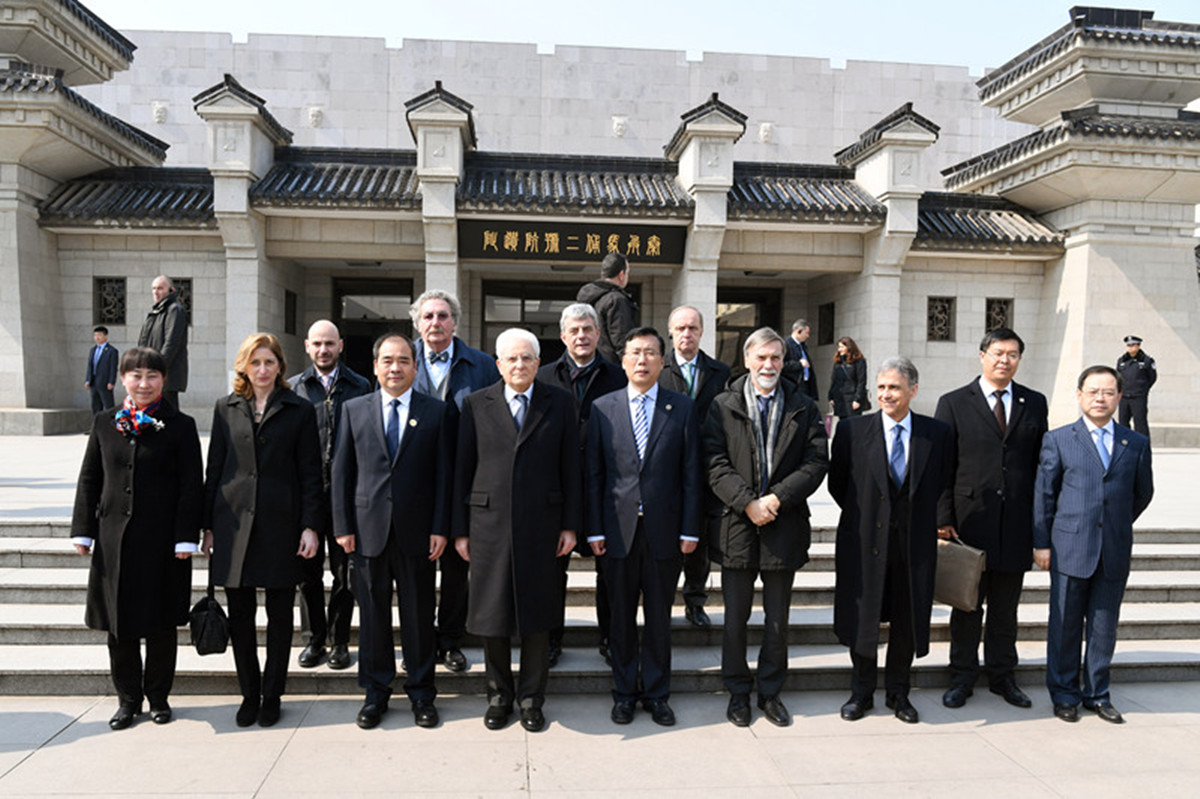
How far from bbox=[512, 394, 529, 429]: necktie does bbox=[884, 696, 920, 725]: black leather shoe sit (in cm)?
244

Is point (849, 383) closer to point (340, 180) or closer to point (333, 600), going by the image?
point (333, 600)

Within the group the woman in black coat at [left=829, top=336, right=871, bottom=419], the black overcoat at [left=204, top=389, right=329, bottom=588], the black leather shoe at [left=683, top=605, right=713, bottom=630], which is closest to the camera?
the black overcoat at [left=204, top=389, right=329, bottom=588]

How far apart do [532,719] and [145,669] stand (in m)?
1.96

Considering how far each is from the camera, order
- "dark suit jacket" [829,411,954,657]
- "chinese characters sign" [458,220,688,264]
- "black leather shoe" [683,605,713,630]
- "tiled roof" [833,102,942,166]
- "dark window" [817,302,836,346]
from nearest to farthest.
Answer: "dark suit jacket" [829,411,954,657], "black leather shoe" [683,605,713,630], "tiled roof" [833,102,942,166], "chinese characters sign" [458,220,688,264], "dark window" [817,302,836,346]

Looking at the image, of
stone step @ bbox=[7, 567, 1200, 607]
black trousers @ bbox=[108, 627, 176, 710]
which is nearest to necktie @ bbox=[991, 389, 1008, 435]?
stone step @ bbox=[7, 567, 1200, 607]

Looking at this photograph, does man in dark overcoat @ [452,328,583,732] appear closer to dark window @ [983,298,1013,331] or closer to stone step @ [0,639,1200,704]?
stone step @ [0,639,1200,704]

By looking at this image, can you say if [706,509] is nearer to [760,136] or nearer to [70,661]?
[70,661]

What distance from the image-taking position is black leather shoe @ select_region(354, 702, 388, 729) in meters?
3.68

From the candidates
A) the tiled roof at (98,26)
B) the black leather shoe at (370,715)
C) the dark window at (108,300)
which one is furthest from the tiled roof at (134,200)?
the black leather shoe at (370,715)

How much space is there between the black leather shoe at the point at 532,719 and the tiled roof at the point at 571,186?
9656 mm

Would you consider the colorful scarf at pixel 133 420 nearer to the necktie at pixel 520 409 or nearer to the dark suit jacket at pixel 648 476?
the necktie at pixel 520 409

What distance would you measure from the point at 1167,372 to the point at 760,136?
11530mm

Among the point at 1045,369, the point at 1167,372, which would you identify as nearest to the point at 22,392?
the point at 1045,369

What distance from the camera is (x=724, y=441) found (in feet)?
12.9
